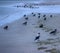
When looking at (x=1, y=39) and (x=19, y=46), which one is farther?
(x=1, y=39)

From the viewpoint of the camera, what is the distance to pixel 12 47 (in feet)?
51.1

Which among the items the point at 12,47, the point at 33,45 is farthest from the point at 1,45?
the point at 33,45

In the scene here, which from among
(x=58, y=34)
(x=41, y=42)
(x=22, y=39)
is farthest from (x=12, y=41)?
(x=58, y=34)

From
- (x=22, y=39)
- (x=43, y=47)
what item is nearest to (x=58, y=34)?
(x=22, y=39)

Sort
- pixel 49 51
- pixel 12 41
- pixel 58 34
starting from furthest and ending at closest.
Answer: pixel 58 34 < pixel 12 41 < pixel 49 51

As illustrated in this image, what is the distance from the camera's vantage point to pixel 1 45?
16391 mm

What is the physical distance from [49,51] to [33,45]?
187 cm

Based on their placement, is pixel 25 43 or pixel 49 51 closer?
pixel 49 51

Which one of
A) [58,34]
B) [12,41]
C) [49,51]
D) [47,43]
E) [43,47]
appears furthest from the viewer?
[58,34]

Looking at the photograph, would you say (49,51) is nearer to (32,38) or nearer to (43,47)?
(43,47)

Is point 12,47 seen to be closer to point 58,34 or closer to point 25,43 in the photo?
point 25,43

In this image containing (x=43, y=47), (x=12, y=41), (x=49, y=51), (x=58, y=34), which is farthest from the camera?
(x=58, y=34)

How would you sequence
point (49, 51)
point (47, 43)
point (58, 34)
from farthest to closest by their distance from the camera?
1. point (58, 34)
2. point (47, 43)
3. point (49, 51)

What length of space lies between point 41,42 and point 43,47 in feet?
4.42
